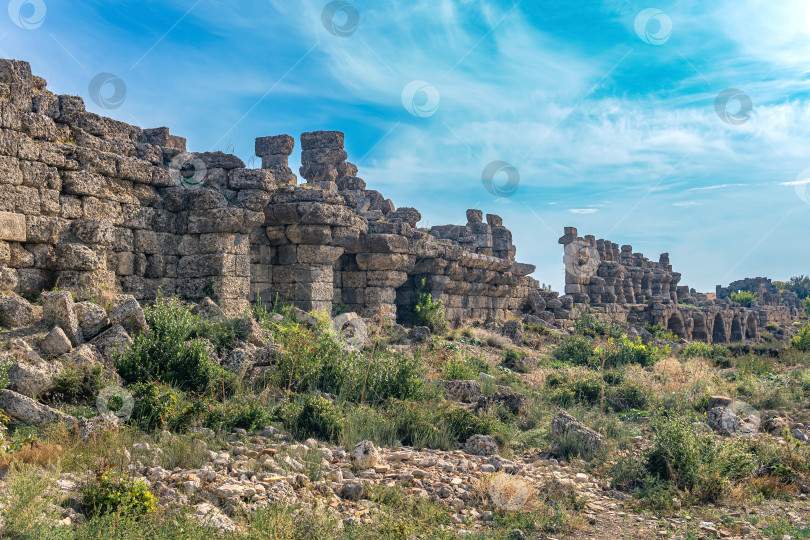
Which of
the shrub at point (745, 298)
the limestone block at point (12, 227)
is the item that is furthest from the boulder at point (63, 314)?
the shrub at point (745, 298)

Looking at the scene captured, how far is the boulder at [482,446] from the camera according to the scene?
7766mm

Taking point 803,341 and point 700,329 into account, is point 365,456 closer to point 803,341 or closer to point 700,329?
point 803,341

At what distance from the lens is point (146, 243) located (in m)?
12.0

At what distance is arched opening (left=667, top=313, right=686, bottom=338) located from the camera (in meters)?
31.9

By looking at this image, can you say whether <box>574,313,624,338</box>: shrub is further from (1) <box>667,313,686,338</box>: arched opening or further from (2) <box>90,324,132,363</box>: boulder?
(2) <box>90,324,132,363</box>: boulder

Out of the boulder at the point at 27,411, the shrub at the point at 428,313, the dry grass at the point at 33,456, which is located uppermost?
the shrub at the point at 428,313

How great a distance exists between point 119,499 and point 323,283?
31.5 ft

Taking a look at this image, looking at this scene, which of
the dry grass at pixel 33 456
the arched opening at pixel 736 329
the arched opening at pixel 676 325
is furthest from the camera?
the arched opening at pixel 736 329

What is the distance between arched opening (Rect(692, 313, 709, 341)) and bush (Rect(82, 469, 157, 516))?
3252cm

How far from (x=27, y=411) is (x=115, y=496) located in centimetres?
213

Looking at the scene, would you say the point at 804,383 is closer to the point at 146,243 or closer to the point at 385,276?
the point at 385,276

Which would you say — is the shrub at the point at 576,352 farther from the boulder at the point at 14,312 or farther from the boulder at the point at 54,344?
the boulder at the point at 14,312

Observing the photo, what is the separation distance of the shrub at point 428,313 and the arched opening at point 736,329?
25338mm

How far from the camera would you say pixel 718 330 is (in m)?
35.7
